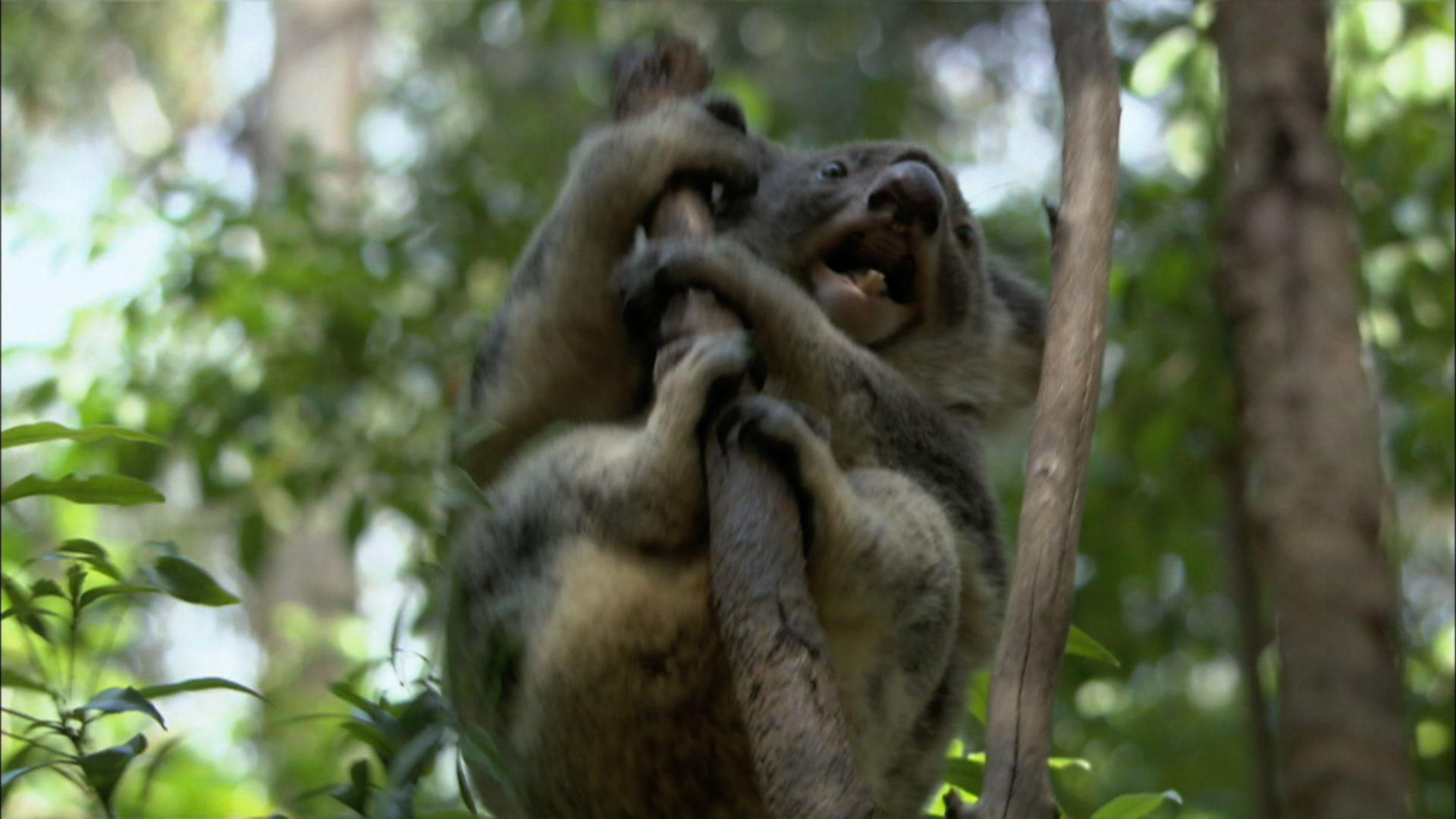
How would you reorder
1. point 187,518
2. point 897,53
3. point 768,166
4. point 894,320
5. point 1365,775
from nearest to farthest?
1. point 1365,775
2. point 894,320
3. point 768,166
4. point 897,53
5. point 187,518

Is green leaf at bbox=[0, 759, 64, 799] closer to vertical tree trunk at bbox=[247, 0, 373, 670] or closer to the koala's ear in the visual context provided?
the koala's ear

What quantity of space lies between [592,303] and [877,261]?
2.19 feet

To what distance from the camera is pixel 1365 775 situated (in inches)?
48.5

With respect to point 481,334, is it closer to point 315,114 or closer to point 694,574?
point 694,574

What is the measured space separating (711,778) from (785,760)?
2.00 ft

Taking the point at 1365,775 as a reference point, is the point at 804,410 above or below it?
above

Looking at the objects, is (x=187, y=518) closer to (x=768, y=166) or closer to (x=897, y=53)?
(x=897, y=53)

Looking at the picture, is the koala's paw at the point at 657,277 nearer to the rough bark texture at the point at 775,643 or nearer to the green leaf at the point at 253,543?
the rough bark texture at the point at 775,643

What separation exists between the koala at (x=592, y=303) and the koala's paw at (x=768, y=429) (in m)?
0.56

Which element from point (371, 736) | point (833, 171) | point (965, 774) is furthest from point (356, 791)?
point (833, 171)

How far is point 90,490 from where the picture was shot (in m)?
1.69

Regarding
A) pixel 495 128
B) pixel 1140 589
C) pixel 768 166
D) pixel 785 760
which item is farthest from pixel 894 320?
pixel 495 128

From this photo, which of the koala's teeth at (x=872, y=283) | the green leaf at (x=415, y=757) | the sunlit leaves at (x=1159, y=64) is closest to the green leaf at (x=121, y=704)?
the green leaf at (x=415, y=757)

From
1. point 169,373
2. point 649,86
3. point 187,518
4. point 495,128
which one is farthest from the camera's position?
point 187,518
